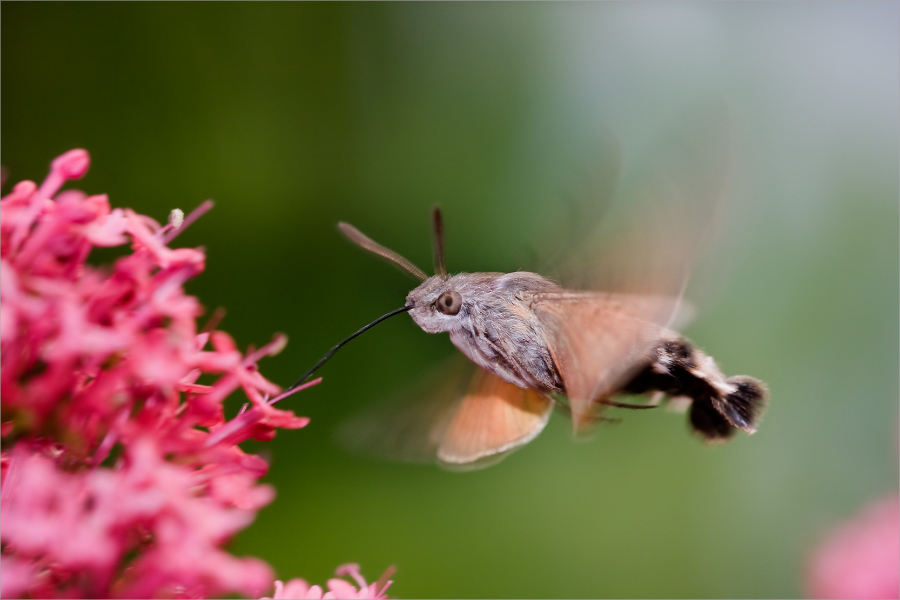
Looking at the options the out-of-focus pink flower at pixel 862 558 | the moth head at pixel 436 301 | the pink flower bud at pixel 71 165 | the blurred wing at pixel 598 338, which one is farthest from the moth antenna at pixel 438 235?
the out-of-focus pink flower at pixel 862 558

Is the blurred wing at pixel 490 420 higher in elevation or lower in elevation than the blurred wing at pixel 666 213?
lower

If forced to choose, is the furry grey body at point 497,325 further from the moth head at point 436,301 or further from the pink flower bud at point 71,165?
the pink flower bud at point 71,165

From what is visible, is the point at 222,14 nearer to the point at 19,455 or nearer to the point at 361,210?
the point at 361,210

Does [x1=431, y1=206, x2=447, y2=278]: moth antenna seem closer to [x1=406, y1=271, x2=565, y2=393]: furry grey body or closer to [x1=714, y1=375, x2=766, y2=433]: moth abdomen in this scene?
[x1=406, y1=271, x2=565, y2=393]: furry grey body

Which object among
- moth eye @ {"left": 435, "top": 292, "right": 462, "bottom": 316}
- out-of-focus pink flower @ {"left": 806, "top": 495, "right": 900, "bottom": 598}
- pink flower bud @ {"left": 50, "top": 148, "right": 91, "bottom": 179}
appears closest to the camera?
pink flower bud @ {"left": 50, "top": 148, "right": 91, "bottom": 179}

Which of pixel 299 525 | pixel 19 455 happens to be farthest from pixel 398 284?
pixel 299 525

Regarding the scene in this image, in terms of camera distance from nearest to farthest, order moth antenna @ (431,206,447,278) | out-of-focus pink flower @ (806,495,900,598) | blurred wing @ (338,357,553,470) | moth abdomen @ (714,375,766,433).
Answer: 1. moth antenna @ (431,206,447,278)
2. moth abdomen @ (714,375,766,433)
3. blurred wing @ (338,357,553,470)
4. out-of-focus pink flower @ (806,495,900,598)

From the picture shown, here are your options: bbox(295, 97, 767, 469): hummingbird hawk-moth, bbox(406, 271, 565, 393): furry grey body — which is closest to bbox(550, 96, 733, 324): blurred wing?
bbox(295, 97, 767, 469): hummingbird hawk-moth
